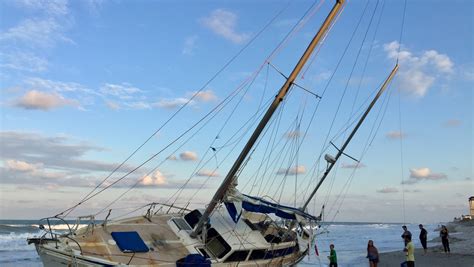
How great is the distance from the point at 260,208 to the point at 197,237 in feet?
9.65

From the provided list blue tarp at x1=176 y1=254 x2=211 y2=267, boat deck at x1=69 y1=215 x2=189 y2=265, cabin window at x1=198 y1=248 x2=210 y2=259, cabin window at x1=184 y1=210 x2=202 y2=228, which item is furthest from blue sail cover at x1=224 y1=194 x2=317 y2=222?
blue tarp at x1=176 y1=254 x2=211 y2=267

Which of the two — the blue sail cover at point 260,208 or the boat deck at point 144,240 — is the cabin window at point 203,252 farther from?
the blue sail cover at point 260,208

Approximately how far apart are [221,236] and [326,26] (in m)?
9.24

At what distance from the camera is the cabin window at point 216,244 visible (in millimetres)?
18191

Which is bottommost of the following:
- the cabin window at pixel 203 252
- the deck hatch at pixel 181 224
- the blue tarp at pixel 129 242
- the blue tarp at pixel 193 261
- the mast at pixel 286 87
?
the blue tarp at pixel 193 261

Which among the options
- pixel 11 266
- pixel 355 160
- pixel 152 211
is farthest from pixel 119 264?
pixel 11 266

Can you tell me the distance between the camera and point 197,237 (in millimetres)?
19000

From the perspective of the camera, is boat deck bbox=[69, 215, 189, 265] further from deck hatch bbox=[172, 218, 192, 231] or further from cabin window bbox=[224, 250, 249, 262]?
cabin window bbox=[224, 250, 249, 262]

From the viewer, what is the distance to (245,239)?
19297 millimetres

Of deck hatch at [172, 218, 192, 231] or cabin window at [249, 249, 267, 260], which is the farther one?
deck hatch at [172, 218, 192, 231]

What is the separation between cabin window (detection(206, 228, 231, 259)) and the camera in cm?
1819

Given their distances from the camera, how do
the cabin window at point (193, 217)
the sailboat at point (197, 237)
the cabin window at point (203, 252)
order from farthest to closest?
the cabin window at point (193, 217) < the cabin window at point (203, 252) < the sailboat at point (197, 237)

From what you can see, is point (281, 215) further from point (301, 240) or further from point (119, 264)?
point (119, 264)

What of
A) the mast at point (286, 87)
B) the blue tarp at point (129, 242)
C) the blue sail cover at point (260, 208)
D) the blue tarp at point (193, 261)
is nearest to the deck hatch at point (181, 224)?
the blue sail cover at point (260, 208)
